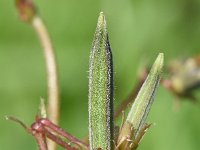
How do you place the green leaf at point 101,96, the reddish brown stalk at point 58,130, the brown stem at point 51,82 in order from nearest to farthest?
the green leaf at point 101,96 < the reddish brown stalk at point 58,130 < the brown stem at point 51,82

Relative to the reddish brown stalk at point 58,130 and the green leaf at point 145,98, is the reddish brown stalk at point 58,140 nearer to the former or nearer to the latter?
the reddish brown stalk at point 58,130

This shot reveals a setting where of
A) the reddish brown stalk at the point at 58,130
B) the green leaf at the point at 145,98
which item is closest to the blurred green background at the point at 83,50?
the reddish brown stalk at the point at 58,130

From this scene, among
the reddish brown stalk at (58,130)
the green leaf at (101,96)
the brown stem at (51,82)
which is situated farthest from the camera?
the brown stem at (51,82)

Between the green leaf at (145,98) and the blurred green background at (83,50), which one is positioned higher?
the blurred green background at (83,50)

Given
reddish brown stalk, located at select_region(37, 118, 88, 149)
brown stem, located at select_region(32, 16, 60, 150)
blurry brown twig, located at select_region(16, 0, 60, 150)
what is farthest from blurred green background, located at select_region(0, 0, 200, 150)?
reddish brown stalk, located at select_region(37, 118, 88, 149)

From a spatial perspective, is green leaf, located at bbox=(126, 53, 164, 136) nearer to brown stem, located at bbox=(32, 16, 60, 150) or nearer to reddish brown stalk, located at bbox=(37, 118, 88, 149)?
reddish brown stalk, located at bbox=(37, 118, 88, 149)
